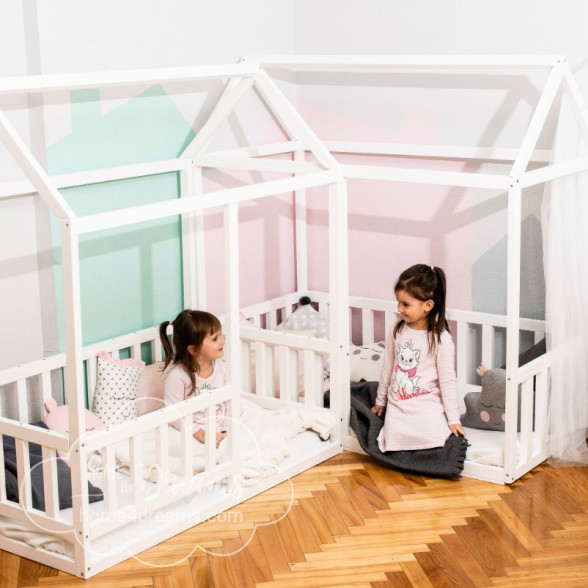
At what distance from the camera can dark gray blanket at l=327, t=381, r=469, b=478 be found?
3.12 m

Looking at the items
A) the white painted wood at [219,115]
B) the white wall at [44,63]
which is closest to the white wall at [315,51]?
the white wall at [44,63]

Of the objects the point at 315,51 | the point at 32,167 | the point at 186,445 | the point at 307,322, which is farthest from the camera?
the point at 315,51

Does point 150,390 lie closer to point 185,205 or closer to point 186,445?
point 186,445

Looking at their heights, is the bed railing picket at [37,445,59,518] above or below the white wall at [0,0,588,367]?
below

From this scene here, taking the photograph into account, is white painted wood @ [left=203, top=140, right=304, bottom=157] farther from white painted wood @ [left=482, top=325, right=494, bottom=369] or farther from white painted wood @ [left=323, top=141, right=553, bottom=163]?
white painted wood @ [left=482, top=325, right=494, bottom=369]

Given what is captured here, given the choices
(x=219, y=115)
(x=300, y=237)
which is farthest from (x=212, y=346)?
(x=300, y=237)

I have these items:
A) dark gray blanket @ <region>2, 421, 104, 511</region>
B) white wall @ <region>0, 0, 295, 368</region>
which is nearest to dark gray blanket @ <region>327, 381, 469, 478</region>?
dark gray blanket @ <region>2, 421, 104, 511</region>

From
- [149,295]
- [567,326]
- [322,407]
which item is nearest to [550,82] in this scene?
[567,326]

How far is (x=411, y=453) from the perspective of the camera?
3.18 metres

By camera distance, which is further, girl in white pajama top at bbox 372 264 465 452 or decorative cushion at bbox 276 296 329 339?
decorative cushion at bbox 276 296 329 339

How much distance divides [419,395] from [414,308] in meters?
0.28

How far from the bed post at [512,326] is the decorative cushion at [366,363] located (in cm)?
70

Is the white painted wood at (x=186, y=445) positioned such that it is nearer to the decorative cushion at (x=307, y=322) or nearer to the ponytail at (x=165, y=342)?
the ponytail at (x=165, y=342)

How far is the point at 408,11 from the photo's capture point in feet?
12.1
